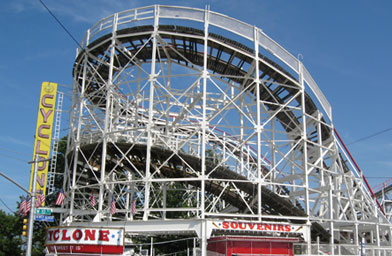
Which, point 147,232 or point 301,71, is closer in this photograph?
point 147,232

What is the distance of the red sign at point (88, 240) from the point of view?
21562 mm

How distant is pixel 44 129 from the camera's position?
35.1m

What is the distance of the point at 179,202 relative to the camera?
46.5 m

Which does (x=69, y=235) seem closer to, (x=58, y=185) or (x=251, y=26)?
(x=251, y=26)

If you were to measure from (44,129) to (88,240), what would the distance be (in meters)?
16.0

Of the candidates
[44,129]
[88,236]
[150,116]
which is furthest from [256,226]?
[44,129]

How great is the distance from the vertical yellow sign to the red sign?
41.7ft

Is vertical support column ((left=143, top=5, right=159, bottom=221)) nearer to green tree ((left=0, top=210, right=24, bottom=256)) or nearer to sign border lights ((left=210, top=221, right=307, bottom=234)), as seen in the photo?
sign border lights ((left=210, top=221, right=307, bottom=234))

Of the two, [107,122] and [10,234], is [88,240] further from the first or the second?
[10,234]

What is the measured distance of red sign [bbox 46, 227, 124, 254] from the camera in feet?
70.7

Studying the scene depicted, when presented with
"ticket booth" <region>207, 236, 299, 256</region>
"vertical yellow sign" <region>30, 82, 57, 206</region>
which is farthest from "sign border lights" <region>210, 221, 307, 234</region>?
"vertical yellow sign" <region>30, 82, 57, 206</region>

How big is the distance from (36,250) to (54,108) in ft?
41.9

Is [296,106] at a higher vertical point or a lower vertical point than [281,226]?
higher

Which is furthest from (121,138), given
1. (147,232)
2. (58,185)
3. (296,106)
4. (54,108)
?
(58,185)
